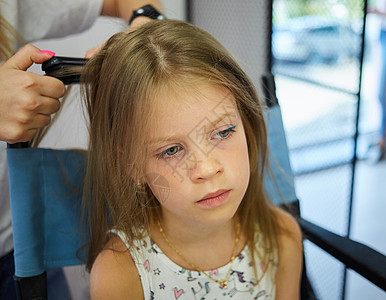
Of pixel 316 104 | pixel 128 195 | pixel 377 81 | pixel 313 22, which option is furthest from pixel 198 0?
pixel 377 81

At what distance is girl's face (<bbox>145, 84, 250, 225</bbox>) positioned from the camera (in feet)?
2.04

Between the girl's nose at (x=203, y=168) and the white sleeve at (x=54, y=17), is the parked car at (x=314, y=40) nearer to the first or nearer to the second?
the white sleeve at (x=54, y=17)

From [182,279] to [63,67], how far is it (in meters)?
0.43

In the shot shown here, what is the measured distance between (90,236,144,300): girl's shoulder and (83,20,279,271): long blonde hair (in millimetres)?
32

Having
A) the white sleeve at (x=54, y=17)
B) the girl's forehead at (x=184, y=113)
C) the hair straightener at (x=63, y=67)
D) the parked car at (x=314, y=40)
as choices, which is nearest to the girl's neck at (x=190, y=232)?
the girl's forehead at (x=184, y=113)

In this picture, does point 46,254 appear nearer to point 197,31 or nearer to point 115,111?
point 115,111

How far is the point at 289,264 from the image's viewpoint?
0.84 meters

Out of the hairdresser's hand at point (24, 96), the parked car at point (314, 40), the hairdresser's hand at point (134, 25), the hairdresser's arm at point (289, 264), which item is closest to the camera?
the hairdresser's hand at point (24, 96)

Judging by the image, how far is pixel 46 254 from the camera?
771mm

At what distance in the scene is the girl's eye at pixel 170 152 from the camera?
25.1 inches

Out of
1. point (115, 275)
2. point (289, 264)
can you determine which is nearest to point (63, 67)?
point (115, 275)

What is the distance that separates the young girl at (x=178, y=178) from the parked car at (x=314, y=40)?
988 millimetres

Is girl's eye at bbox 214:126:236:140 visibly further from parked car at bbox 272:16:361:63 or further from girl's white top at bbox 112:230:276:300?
parked car at bbox 272:16:361:63

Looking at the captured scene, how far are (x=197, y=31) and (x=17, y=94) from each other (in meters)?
0.30
